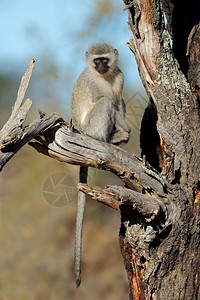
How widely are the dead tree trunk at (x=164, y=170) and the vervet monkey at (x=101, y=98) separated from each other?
1.26m

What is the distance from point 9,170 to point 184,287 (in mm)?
8480

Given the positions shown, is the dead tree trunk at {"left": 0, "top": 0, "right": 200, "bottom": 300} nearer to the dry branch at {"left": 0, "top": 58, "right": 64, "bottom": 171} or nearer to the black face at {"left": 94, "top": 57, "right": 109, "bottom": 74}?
the dry branch at {"left": 0, "top": 58, "right": 64, "bottom": 171}

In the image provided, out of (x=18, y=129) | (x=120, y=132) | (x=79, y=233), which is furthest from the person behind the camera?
(x=120, y=132)

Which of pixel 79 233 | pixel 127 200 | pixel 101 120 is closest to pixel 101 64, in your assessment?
pixel 101 120

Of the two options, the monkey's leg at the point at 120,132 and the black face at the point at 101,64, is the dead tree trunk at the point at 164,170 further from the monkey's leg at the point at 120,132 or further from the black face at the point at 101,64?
the black face at the point at 101,64

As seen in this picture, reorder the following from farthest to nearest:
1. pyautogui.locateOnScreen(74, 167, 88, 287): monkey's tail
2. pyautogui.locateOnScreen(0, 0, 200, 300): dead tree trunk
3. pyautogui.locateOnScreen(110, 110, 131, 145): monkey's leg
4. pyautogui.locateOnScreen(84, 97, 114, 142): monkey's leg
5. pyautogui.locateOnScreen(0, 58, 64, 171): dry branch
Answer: pyautogui.locateOnScreen(110, 110, 131, 145): monkey's leg → pyautogui.locateOnScreen(84, 97, 114, 142): monkey's leg → pyautogui.locateOnScreen(74, 167, 88, 287): monkey's tail → pyautogui.locateOnScreen(0, 0, 200, 300): dead tree trunk → pyautogui.locateOnScreen(0, 58, 64, 171): dry branch

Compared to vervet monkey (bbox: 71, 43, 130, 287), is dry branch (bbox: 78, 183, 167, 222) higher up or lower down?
lower down

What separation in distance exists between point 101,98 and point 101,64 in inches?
19.6

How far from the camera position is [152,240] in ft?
11.6

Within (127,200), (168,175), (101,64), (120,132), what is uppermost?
(101,64)

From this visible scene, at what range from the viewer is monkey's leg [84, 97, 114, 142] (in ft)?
16.2

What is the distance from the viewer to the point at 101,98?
5.14 m

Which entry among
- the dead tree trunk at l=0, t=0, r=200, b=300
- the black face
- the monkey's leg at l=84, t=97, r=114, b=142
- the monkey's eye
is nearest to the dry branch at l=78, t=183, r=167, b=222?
the dead tree trunk at l=0, t=0, r=200, b=300

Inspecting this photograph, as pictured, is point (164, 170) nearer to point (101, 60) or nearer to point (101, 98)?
point (101, 98)
